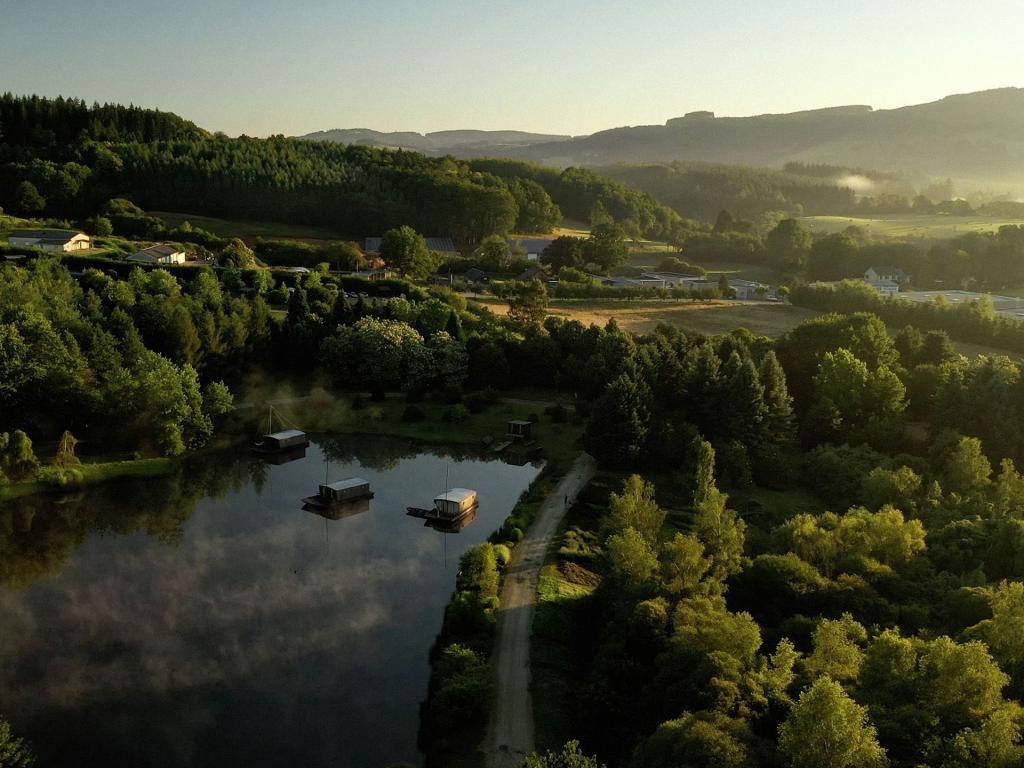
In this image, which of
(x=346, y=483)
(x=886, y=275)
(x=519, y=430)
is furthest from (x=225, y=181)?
(x=346, y=483)

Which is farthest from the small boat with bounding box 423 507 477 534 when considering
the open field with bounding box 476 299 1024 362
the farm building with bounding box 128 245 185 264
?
the farm building with bounding box 128 245 185 264

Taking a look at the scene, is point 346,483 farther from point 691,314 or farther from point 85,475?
point 691,314

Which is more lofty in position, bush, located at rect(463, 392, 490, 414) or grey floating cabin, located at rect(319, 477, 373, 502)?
bush, located at rect(463, 392, 490, 414)

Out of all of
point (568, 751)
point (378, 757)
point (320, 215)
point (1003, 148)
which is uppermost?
point (1003, 148)

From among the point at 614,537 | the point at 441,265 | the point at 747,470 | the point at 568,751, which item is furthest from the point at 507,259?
the point at 568,751

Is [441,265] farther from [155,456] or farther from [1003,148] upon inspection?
[1003,148]

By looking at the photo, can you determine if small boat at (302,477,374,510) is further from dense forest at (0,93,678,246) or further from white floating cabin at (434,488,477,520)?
dense forest at (0,93,678,246)

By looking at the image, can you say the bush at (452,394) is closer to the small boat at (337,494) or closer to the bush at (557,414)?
the bush at (557,414)
